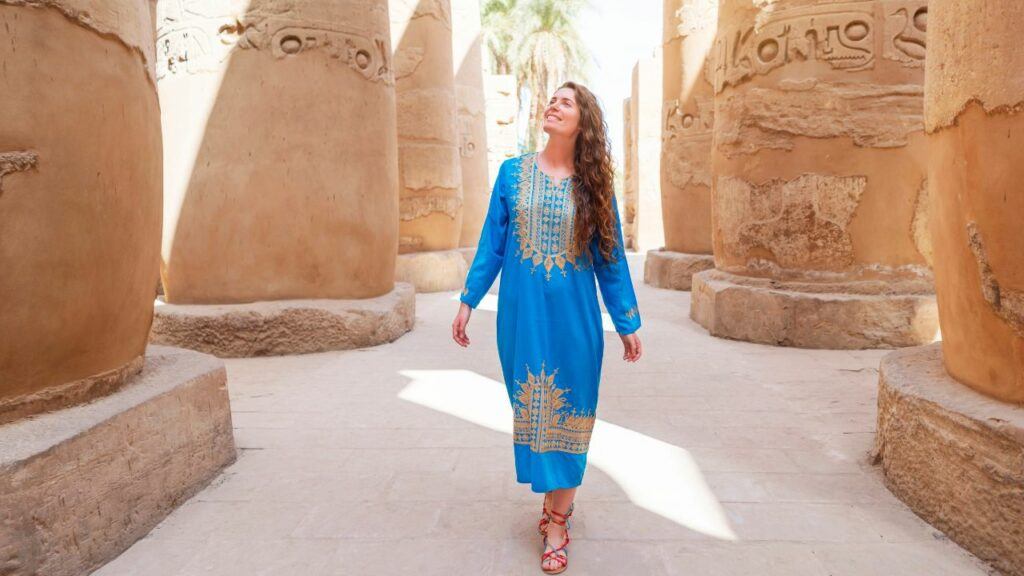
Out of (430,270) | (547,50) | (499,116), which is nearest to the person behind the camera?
(430,270)

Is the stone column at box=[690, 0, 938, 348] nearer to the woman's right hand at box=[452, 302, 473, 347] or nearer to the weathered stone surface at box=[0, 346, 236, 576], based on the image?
the woman's right hand at box=[452, 302, 473, 347]

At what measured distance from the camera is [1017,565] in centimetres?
201

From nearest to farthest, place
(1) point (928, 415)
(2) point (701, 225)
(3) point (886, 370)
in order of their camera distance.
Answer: (1) point (928, 415) < (3) point (886, 370) < (2) point (701, 225)

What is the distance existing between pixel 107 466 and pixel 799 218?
185 inches

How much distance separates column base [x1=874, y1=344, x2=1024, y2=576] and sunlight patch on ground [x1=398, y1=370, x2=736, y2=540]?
2.21 feet

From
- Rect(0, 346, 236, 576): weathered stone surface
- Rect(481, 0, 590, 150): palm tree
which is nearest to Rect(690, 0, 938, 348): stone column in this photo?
Rect(0, 346, 236, 576): weathered stone surface

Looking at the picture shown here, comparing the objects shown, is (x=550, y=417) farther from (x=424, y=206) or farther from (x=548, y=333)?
(x=424, y=206)

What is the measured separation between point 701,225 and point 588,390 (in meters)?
7.03

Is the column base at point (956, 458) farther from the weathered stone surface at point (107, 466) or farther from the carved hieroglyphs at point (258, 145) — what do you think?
the carved hieroglyphs at point (258, 145)

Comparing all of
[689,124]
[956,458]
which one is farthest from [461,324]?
[689,124]

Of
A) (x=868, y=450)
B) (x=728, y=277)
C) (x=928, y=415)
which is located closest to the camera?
(x=928, y=415)

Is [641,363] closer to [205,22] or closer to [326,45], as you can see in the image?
[326,45]

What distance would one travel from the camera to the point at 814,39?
523cm

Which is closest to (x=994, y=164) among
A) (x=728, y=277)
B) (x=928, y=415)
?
(x=928, y=415)
